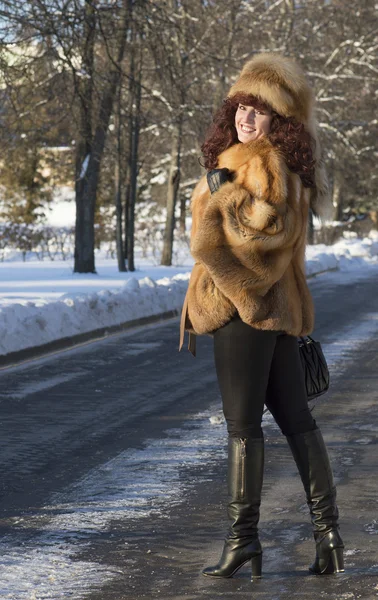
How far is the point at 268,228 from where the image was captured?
4391 millimetres

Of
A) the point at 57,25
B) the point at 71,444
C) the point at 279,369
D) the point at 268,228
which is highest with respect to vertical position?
the point at 57,25

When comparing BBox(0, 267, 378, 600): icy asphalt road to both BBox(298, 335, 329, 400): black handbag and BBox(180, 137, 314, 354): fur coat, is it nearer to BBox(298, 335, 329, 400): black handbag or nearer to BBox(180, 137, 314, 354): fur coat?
BBox(298, 335, 329, 400): black handbag

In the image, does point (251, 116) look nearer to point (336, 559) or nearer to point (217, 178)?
point (217, 178)

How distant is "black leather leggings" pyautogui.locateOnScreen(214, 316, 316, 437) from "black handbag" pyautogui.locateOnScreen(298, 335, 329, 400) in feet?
0.27

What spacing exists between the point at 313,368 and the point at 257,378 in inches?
13.6

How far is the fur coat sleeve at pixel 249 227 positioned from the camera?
4379 millimetres

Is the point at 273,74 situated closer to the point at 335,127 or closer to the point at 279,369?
the point at 279,369

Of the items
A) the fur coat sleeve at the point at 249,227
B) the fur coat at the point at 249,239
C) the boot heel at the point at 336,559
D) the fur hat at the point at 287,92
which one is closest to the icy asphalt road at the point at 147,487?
the boot heel at the point at 336,559

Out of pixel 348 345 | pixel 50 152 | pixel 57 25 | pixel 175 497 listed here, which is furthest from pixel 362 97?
pixel 175 497

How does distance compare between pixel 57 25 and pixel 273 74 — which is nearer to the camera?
pixel 273 74

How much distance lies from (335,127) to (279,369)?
33851 millimetres

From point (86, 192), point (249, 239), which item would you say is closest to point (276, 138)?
point (249, 239)

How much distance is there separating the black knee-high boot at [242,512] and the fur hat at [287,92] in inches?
39.8

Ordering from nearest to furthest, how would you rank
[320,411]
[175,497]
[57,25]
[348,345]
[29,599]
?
[29,599], [175,497], [320,411], [348,345], [57,25]
